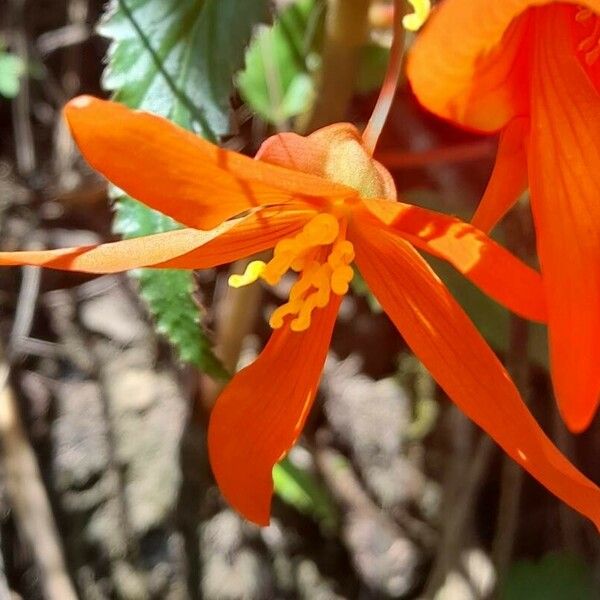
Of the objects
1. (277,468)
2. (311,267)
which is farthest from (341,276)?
(277,468)

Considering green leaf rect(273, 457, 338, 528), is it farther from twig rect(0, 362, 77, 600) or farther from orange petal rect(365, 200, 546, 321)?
orange petal rect(365, 200, 546, 321)

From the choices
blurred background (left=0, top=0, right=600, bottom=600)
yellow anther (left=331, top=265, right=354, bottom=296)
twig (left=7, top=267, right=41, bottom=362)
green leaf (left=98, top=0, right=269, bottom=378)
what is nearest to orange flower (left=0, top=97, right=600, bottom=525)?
yellow anther (left=331, top=265, right=354, bottom=296)

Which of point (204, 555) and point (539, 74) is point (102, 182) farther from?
point (539, 74)

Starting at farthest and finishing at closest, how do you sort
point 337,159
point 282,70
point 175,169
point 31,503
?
1. point 282,70
2. point 31,503
3. point 337,159
4. point 175,169

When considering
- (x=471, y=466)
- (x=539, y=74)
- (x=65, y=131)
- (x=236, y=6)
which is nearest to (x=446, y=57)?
(x=539, y=74)

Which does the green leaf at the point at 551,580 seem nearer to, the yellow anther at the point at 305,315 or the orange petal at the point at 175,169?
the yellow anther at the point at 305,315

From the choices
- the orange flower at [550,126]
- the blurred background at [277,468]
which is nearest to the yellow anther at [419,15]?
the orange flower at [550,126]

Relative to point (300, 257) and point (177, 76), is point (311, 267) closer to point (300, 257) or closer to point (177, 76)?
point (300, 257)

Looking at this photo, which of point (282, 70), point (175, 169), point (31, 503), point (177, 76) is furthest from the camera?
point (282, 70)
